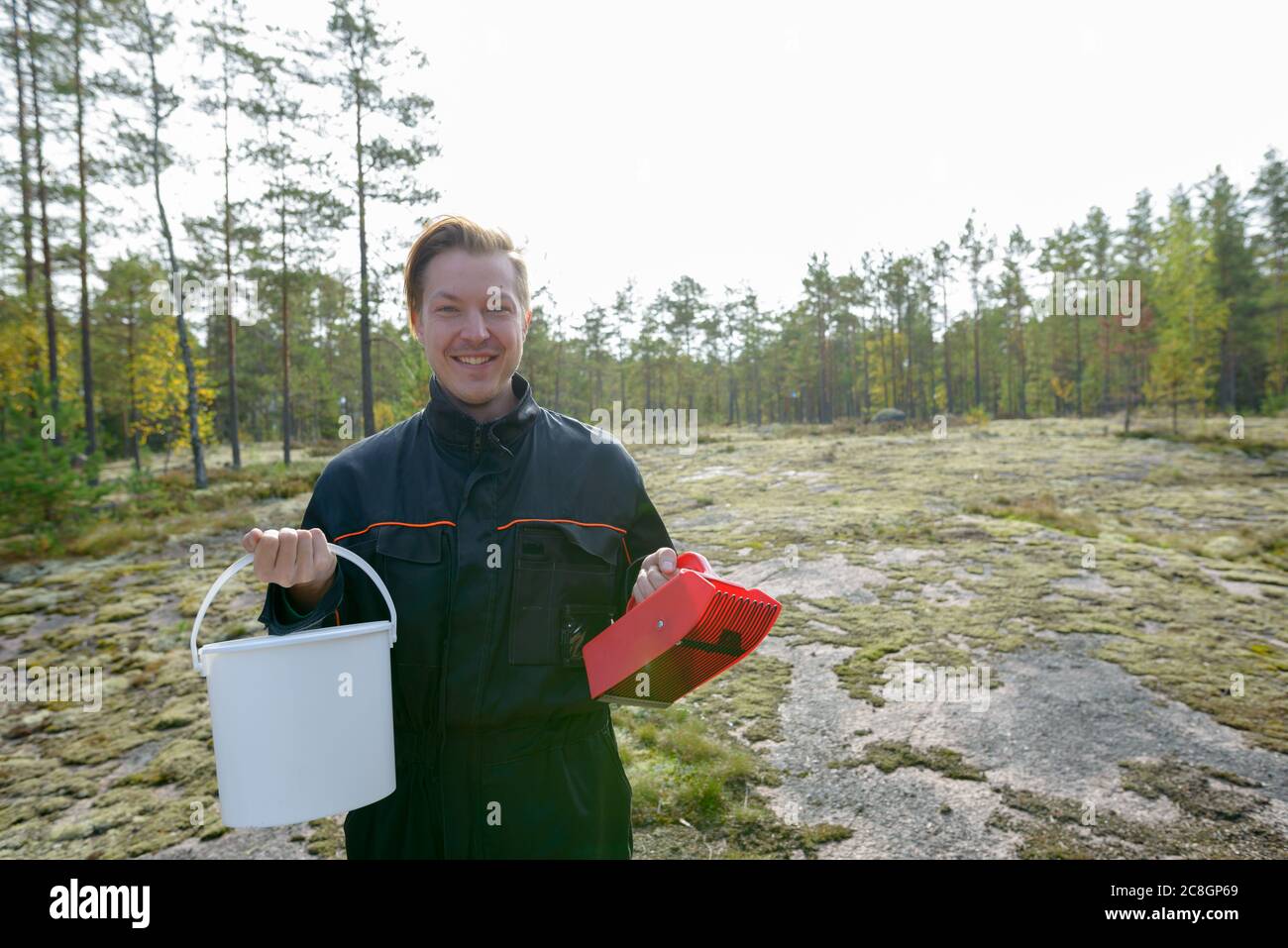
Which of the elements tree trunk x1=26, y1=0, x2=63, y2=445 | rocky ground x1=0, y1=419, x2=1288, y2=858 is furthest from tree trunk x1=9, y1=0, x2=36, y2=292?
rocky ground x1=0, y1=419, x2=1288, y2=858

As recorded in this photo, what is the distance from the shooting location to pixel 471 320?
5.72ft

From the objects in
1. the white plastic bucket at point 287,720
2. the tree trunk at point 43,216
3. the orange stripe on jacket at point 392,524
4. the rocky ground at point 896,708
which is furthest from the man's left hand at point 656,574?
the tree trunk at point 43,216

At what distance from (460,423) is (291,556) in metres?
0.55

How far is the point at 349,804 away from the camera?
1495mm

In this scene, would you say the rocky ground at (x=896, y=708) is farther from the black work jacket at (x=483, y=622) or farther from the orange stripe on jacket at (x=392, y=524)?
the orange stripe on jacket at (x=392, y=524)

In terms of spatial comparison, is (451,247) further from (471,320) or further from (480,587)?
(480,587)

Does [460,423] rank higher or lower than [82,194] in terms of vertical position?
lower

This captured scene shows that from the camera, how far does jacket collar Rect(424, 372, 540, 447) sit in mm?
1822

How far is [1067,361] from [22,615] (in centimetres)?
5565

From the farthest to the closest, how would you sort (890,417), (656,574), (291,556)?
(890,417) < (656,574) < (291,556)

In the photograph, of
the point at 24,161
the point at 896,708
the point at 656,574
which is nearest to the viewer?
the point at 656,574

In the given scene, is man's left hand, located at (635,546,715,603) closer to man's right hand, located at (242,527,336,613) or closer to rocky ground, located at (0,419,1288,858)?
man's right hand, located at (242,527,336,613)

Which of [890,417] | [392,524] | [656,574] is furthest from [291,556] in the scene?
[890,417]

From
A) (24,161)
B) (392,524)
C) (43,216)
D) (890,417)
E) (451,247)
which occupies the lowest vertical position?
(392,524)
